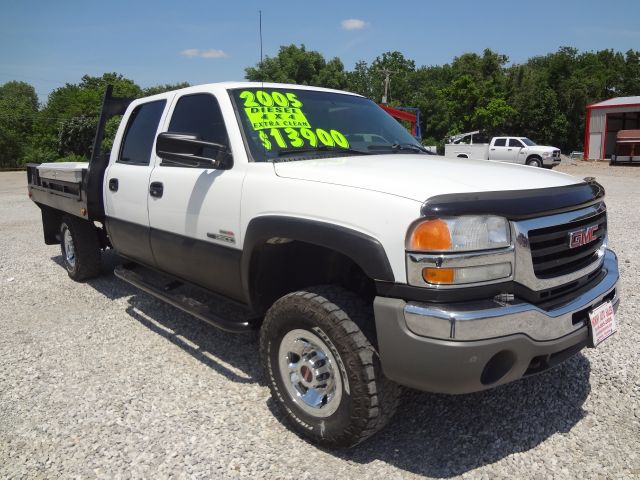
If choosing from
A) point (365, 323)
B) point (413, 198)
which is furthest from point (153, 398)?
point (413, 198)

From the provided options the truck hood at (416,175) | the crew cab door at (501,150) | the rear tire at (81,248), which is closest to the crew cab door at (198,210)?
the truck hood at (416,175)

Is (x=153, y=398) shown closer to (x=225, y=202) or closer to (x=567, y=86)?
(x=225, y=202)

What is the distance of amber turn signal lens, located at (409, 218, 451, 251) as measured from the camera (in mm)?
2084

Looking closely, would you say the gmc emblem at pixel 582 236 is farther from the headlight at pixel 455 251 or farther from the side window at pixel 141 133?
the side window at pixel 141 133

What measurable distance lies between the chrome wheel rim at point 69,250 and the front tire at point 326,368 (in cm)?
390

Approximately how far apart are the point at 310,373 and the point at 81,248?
3.95 m

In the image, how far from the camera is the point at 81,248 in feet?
18.2

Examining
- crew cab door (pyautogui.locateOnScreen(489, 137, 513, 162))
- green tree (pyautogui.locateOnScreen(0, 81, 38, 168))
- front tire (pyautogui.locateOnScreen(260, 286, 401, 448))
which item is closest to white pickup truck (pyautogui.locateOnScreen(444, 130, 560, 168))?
crew cab door (pyautogui.locateOnScreen(489, 137, 513, 162))

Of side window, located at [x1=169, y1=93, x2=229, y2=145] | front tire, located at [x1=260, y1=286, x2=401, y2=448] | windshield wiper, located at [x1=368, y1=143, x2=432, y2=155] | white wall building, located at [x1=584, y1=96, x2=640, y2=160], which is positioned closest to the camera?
front tire, located at [x1=260, y1=286, x2=401, y2=448]

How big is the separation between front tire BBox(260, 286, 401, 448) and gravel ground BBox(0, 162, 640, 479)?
0.62ft

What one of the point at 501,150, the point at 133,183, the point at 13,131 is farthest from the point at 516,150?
the point at 13,131

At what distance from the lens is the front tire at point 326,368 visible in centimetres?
234

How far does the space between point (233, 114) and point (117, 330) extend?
2299 mm

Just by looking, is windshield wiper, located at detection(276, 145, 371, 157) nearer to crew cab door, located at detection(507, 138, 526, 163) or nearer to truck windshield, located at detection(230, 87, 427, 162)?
Result: truck windshield, located at detection(230, 87, 427, 162)
